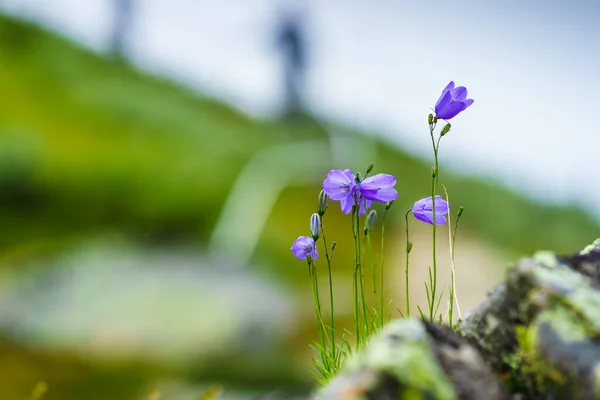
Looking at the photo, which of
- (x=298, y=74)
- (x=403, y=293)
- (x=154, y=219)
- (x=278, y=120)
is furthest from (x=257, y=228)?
(x=278, y=120)

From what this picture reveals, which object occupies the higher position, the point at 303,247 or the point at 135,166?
the point at 303,247

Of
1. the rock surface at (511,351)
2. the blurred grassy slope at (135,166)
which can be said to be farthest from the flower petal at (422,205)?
the blurred grassy slope at (135,166)

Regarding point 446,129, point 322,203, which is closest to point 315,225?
point 322,203

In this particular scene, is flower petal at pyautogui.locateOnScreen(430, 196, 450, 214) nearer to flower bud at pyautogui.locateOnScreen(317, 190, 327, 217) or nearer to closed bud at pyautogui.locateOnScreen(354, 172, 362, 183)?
closed bud at pyautogui.locateOnScreen(354, 172, 362, 183)

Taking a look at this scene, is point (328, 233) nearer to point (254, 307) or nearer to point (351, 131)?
point (254, 307)

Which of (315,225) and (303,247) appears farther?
(303,247)

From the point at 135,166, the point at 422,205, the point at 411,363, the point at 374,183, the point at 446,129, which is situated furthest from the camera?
the point at 135,166

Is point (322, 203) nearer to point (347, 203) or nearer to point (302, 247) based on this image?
point (347, 203)

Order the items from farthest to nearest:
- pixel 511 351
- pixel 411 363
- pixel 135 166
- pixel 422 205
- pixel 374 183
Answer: pixel 135 166
pixel 422 205
pixel 374 183
pixel 511 351
pixel 411 363
